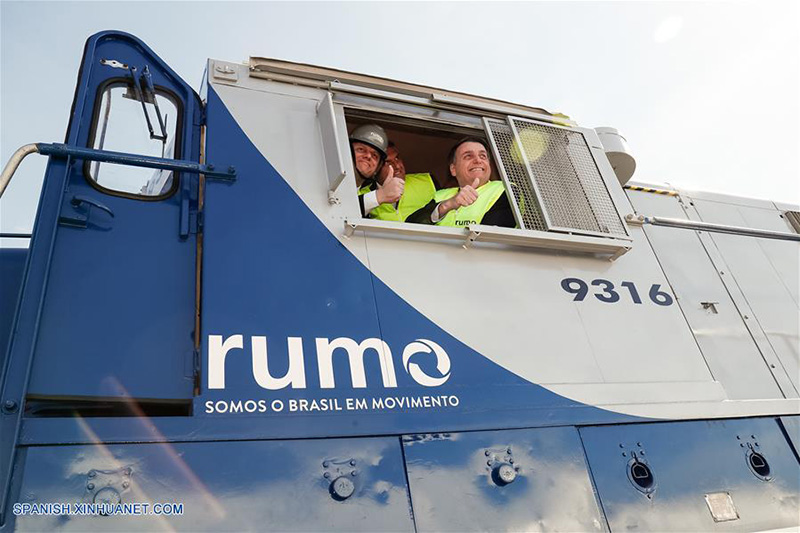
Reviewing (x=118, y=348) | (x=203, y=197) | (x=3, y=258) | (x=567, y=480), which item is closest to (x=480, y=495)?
(x=567, y=480)

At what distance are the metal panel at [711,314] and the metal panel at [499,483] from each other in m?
1.44

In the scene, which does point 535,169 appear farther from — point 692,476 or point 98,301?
point 98,301

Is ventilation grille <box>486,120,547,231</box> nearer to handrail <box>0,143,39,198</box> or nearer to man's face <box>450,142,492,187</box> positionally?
man's face <box>450,142,492,187</box>

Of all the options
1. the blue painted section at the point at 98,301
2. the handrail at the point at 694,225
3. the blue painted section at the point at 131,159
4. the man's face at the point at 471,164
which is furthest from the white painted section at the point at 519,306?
the man's face at the point at 471,164

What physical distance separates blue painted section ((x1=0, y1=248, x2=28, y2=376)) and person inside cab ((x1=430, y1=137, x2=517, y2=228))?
75.6 inches

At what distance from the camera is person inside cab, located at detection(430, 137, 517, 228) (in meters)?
2.82

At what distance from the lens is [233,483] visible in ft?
5.24

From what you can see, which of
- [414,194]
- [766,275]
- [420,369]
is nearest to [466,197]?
[414,194]

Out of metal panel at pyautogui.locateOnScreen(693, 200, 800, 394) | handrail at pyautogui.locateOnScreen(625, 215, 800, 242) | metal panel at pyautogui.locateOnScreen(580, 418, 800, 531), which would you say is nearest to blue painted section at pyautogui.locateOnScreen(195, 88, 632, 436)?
metal panel at pyautogui.locateOnScreen(580, 418, 800, 531)

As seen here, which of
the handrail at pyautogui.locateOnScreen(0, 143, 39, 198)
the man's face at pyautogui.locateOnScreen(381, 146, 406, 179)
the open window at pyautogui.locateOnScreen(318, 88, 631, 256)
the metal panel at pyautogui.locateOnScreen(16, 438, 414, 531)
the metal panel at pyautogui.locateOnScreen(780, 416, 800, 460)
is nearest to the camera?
the metal panel at pyautogui.locateOnScreen(16, 438, 414, 531)

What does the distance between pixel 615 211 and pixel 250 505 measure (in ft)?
7.95

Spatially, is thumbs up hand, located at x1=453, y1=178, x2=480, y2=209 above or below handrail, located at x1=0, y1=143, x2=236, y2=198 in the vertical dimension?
above

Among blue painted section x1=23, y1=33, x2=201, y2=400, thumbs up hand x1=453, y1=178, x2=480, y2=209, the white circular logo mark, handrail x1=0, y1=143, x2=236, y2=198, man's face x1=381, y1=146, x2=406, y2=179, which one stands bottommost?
the white circular logo mark

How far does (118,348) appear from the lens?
1830 mm
